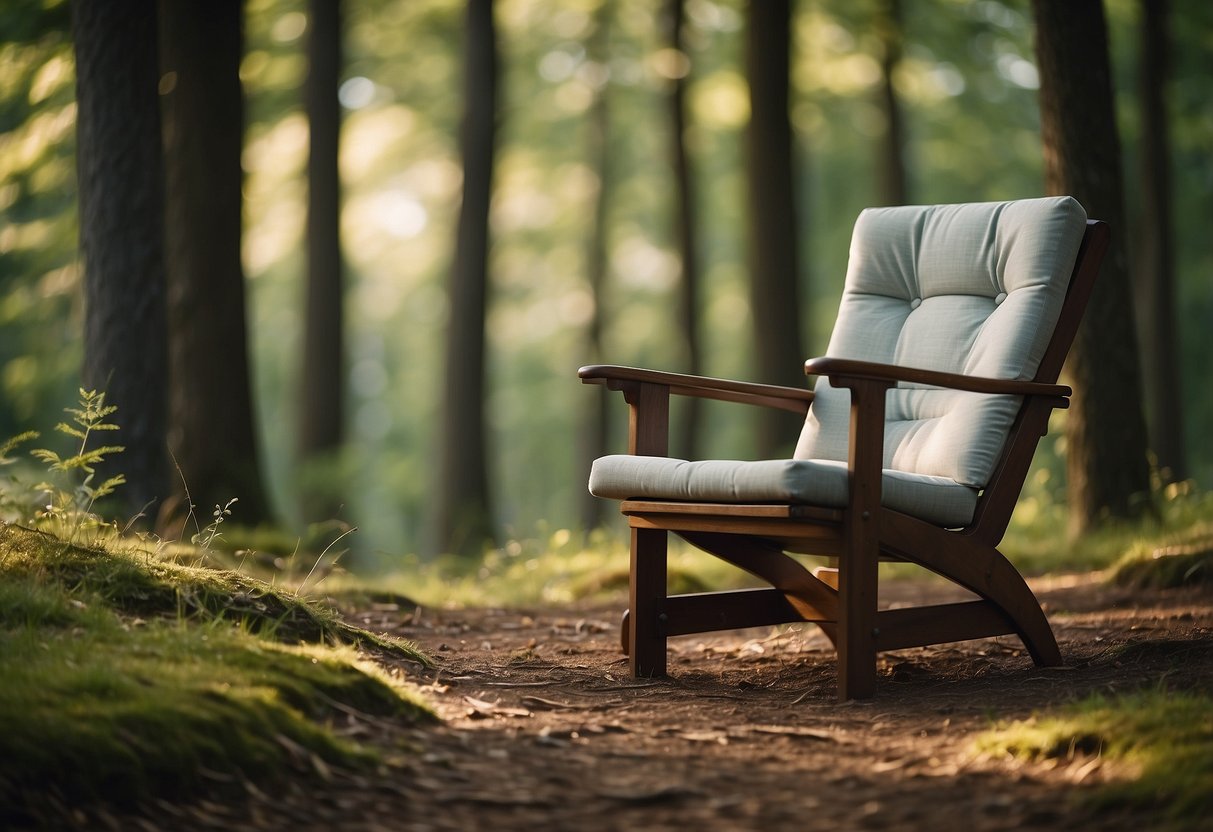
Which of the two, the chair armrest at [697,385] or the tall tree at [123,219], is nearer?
the chair armrest at [697,385]

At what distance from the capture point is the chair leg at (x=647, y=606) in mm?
3643

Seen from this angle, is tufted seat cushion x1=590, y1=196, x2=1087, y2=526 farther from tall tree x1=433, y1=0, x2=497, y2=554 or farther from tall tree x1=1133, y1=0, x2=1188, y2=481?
tall tree x1=1133, y1=0, x2=1188, y2=481

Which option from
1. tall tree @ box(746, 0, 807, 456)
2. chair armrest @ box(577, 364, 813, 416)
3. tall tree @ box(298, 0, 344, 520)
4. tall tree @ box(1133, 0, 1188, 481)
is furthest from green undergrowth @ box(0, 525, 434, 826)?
tall tree @ box(1133, 0, 1188, 481)

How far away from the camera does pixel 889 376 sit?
3.24m

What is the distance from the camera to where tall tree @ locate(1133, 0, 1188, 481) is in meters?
10.8

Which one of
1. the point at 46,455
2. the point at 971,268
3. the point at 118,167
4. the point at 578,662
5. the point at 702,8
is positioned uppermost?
the point at 702,8

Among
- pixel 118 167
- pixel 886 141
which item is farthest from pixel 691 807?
pixel 886 141

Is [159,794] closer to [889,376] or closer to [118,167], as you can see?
[889,376]

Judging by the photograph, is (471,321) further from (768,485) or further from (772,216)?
(768,485)

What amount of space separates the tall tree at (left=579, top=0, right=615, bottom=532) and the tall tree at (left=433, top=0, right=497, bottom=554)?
3.92 metres

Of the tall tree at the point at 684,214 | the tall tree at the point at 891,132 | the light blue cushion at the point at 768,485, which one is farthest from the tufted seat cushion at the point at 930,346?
the tall tree at the point at 684,214

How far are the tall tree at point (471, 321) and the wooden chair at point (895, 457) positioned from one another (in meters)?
6.22

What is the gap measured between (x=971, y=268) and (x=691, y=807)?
2452mm

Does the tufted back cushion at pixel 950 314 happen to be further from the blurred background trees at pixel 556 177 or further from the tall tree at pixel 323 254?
the tall tree at pixel 323 254
